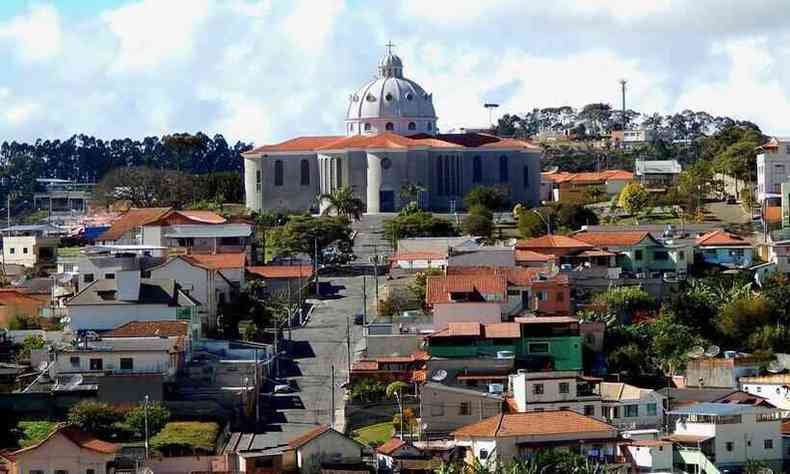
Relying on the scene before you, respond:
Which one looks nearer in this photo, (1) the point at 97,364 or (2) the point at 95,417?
(2) the point at 95,417

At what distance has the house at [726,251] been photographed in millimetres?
65938

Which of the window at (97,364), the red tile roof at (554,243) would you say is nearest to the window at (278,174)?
the red tile roof at (554,243)

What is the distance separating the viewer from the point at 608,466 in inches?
1747

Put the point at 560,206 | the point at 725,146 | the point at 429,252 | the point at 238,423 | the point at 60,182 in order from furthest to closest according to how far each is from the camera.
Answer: the point at 60,182
the point at 725,146
the point at 560,206
the point at 429,252
the point at 238,423

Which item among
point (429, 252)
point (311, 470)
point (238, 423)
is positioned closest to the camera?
point (311, 470)

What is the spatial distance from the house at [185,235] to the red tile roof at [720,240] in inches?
514

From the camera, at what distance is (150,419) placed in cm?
4769

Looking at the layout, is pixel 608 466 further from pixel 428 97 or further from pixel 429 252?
pixel 428 97

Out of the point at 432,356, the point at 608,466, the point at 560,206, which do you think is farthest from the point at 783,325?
the point at 560,206

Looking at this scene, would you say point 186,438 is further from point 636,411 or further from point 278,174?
point 278,174

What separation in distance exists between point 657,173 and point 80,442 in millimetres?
58222

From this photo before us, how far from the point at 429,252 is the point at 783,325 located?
44.1ft

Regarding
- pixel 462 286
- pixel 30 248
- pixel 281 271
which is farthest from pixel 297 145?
pixel 462 286

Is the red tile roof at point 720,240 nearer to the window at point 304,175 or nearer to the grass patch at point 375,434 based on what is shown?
the grass patch at point 375,434
